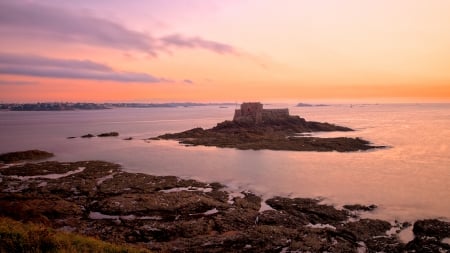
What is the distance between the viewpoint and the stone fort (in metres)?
62.5

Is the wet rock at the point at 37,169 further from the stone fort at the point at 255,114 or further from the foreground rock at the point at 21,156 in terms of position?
the stone fort at the point at 255,114

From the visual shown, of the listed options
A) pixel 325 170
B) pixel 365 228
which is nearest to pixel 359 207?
pixel 365 228

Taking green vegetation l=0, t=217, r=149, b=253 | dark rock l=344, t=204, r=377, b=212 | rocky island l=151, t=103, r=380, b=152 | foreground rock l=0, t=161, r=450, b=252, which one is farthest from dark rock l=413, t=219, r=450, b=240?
rocky island l=151, t=103, r=380, b=152

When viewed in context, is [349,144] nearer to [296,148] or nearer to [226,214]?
[296,148]

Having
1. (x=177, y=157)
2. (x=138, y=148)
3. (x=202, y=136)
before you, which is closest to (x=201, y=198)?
(x=177, y=157)

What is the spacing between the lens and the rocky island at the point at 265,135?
44222mm

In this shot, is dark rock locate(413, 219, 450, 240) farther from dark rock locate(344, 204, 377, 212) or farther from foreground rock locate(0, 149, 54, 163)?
foreground rock locate(0, 149, 54, 163)

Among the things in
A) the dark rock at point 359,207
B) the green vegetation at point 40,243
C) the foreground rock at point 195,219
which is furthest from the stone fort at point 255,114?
the green vegetation at point 40,243

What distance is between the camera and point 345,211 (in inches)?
720

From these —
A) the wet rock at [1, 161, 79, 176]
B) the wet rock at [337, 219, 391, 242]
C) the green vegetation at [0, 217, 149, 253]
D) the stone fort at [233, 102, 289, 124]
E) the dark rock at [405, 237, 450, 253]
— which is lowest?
the dark rock at [405, 237, 450, 253]

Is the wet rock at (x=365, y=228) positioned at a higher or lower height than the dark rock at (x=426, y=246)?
higher

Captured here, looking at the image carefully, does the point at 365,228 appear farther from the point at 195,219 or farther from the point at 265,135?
the point at 265,135

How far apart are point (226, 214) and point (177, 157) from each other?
2117 cm

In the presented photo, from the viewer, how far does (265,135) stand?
52.6 meters
